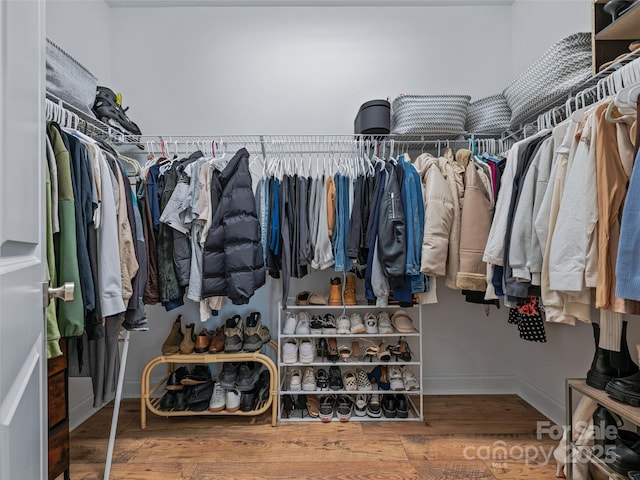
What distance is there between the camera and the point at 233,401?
1.99 m

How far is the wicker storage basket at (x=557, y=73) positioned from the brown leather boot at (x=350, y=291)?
1.42 m

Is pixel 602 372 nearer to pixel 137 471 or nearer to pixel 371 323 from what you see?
pixel 371 323

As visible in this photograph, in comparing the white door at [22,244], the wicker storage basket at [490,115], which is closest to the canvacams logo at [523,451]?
the wicker storage basket at [490,115]

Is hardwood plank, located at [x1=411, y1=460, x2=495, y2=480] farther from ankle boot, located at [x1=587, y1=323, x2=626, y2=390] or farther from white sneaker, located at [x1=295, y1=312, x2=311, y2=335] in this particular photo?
white sneaker, located at [x1=295, y1=312, x2=311, y2=335]

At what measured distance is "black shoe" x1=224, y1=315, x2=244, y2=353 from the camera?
2.02 meters

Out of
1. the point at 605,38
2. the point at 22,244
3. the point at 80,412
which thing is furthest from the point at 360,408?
the point at 605,38

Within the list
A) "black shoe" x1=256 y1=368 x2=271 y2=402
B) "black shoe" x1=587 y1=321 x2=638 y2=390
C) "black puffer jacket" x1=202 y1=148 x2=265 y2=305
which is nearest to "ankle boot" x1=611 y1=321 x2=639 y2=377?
"black shoe" x1=587 y1=321 x2=638 y2=390

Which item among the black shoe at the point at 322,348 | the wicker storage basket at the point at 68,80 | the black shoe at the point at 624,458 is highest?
the wicker storage basket at the point at 68,80

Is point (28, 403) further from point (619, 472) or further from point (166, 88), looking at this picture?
point (166, 88)

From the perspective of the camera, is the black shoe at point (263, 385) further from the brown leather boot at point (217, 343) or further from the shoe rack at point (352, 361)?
the brown leather boot at point (217, 343)

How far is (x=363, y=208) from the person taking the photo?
6.31 ft

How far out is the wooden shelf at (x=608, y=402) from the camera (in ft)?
3.66

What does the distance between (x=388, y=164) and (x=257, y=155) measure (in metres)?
0.99

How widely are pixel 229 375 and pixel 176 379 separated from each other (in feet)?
1.09
